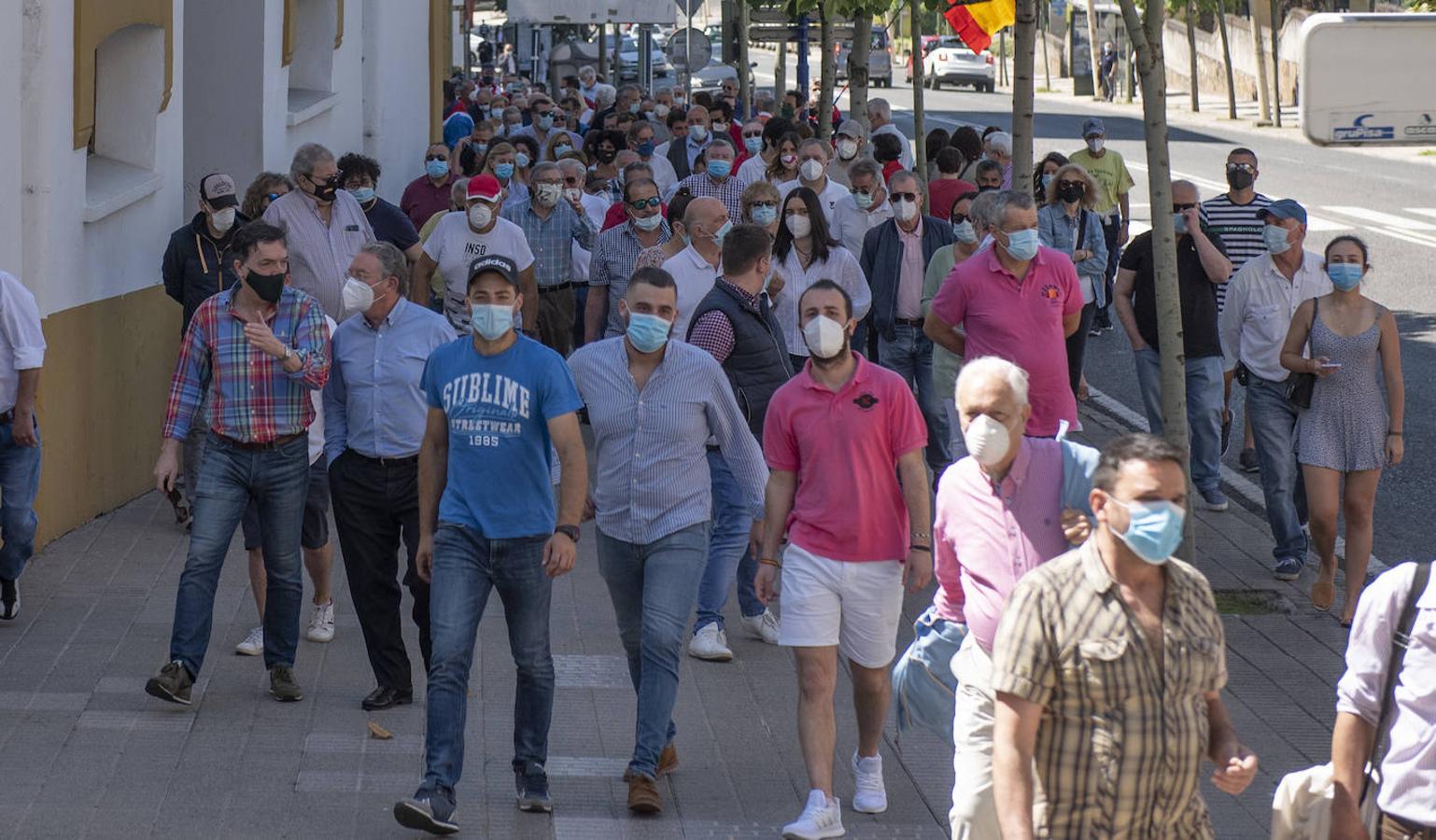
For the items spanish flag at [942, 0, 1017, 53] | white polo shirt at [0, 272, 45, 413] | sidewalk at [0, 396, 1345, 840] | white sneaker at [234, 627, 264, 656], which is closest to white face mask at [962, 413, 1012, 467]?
sidewalk at [0, 396, 1345, 840]

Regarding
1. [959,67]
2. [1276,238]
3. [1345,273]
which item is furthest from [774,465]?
[959,67]

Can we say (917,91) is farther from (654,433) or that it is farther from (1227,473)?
(654,433)

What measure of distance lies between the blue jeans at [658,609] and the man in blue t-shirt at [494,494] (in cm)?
33

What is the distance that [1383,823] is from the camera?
4.64 metres

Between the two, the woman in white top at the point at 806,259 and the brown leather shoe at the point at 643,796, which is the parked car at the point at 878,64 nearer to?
the woman in white top at the point at 806,259

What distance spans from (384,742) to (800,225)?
12.9 ft

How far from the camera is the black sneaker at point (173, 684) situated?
766cm

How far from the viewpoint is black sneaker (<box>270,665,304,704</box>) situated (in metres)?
7.97

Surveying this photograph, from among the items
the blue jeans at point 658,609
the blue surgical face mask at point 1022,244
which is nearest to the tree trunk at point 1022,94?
the blue surgical face mask at point 1022,244

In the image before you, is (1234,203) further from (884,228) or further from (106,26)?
(106,26)

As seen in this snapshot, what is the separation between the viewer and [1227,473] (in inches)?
523

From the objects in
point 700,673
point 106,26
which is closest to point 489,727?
point 700,673

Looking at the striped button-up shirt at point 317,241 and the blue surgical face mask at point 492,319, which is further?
the striped button-up shirt at point 317,241

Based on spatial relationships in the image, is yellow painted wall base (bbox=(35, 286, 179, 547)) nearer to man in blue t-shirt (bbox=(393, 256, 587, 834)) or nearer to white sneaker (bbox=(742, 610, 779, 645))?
white sneaker (bbox=(742, 610, 779, 645))
